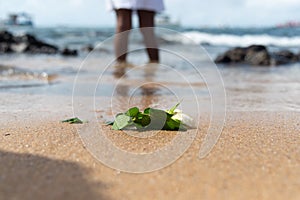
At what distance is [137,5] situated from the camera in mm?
4191

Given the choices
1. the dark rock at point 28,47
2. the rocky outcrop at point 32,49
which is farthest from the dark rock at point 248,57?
the dark rock at point 28,47

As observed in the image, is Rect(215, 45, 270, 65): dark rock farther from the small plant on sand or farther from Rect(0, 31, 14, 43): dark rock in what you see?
Rect(0, 31, 14, 43): dark rock

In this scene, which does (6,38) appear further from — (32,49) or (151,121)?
(151,121)

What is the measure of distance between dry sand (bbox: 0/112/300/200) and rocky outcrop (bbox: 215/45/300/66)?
4843mm

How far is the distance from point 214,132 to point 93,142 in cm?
54

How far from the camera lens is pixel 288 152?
1393 mm

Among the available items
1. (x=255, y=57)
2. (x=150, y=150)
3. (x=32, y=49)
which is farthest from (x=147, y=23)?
(x=32, y=49)

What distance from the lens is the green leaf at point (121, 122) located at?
167 centimetres

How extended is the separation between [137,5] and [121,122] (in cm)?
273

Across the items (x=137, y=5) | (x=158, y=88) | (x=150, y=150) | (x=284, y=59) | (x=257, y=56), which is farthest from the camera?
(x=284, y=59)

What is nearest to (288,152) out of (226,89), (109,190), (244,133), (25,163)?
(244,133)

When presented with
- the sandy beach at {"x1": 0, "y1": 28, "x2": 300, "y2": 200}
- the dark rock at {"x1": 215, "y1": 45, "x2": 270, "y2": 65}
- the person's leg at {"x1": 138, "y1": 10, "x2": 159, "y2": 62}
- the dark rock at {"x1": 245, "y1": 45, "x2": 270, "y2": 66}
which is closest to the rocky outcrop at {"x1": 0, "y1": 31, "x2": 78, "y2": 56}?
the dark rock at {"x1": 215, "y1": 45, "x2": 270, "y2": 65}

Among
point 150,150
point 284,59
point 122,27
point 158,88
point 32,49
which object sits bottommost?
point 32,49

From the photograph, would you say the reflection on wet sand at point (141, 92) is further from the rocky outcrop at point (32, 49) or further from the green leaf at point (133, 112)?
the rocky outcrop at point (32, 49)
